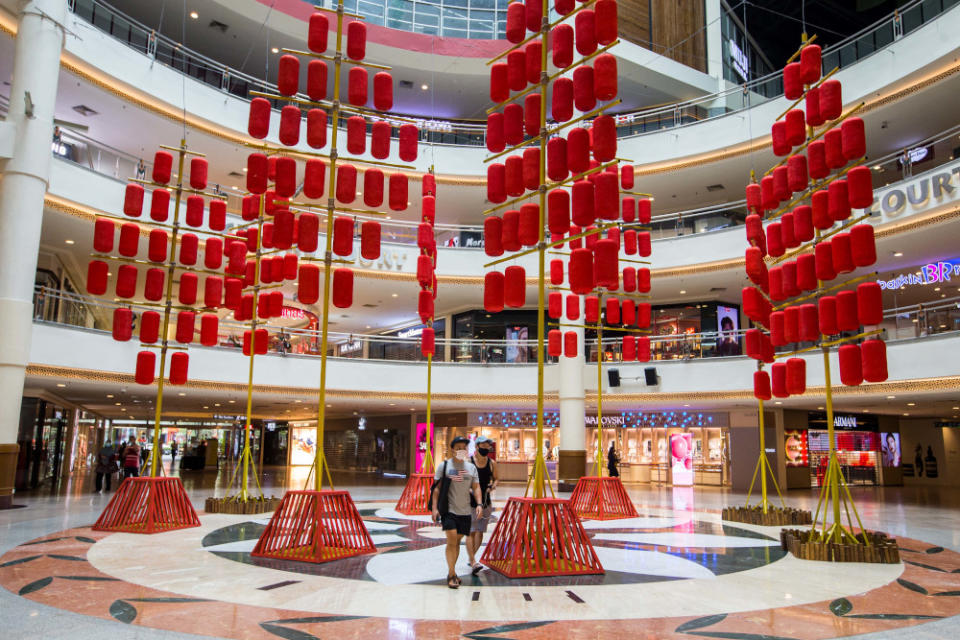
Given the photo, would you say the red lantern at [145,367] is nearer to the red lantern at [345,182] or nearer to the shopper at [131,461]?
the red lantern at [345,182]

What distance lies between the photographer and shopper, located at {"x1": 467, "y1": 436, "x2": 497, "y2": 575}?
7.66 metres

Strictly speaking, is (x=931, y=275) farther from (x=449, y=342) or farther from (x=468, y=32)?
(x=468, y=32)

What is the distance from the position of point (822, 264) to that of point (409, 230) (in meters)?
15.0

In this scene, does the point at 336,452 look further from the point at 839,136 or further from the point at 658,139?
the point at 839,136

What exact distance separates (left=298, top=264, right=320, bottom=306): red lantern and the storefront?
15560 mm

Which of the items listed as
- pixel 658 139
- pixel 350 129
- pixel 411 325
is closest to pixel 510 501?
pixel 350 129

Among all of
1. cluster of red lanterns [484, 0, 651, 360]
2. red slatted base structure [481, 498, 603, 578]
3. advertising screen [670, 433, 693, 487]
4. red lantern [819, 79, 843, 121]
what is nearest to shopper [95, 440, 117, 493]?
cluster of red lanterns [484, 0, 651, 360]

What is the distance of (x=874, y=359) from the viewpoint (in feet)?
30.2

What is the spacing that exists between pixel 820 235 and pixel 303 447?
3183 centimetres

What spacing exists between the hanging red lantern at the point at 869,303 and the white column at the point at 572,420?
11865 millimetres

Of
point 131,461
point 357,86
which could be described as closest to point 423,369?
point 131,461

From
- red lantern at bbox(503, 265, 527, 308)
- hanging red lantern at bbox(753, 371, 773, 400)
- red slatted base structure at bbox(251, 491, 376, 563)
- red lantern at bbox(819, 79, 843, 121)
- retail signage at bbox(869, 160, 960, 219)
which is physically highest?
retail signage at bbox(869, 160, 960, 219)

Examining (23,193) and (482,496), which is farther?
(23,193)

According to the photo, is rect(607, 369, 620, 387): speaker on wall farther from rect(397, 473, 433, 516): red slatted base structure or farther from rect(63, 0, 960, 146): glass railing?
rect(397, 473, 433, 516): red slatted base structure
